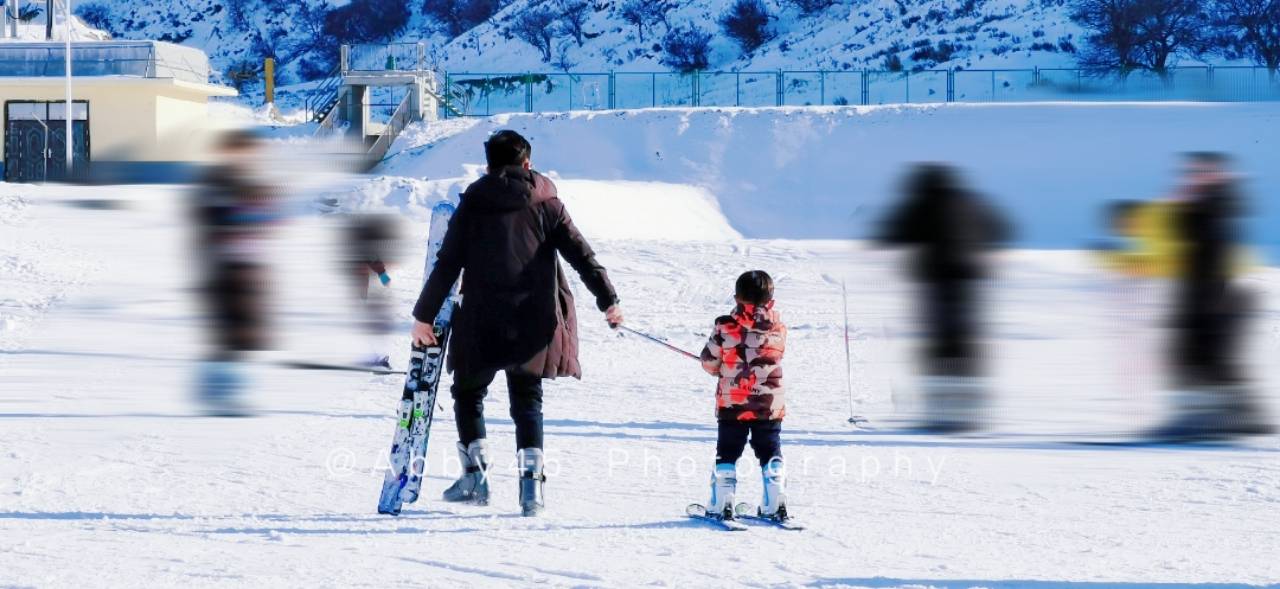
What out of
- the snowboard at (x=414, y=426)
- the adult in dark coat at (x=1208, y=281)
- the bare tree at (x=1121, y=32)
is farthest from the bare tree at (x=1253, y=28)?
the snowboard at (x=414, y=426)

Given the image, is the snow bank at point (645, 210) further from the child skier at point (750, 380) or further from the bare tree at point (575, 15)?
the bare tree at point (575, 15)

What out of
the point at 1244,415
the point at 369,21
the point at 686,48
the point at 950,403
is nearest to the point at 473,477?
the point at 950,403

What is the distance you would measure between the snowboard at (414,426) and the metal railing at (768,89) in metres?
28.1

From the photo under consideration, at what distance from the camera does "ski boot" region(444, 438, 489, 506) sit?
186 inches

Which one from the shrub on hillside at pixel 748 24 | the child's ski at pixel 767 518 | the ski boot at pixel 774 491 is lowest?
the child's ski at pixel 767 518

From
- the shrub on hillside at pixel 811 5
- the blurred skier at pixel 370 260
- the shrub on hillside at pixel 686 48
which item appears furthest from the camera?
the shrub on hillside at pixel 811 5

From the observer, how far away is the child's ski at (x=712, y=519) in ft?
14.9

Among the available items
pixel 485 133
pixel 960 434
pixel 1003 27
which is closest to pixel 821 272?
pixel 960 434

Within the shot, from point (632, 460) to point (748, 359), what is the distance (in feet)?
4.82

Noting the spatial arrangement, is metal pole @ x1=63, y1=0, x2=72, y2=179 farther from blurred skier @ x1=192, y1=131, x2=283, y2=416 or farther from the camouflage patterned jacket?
the camouflage patterned jacket

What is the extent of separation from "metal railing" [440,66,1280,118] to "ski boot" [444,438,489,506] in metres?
28.0

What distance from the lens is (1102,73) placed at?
55.0ft

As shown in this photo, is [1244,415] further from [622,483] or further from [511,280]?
[511,280]

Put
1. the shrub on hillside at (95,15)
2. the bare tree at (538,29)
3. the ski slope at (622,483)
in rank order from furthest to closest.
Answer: the shrub on hillside at (95,15) < the bare tree at (538,29) < the ski slope at (622,483)
